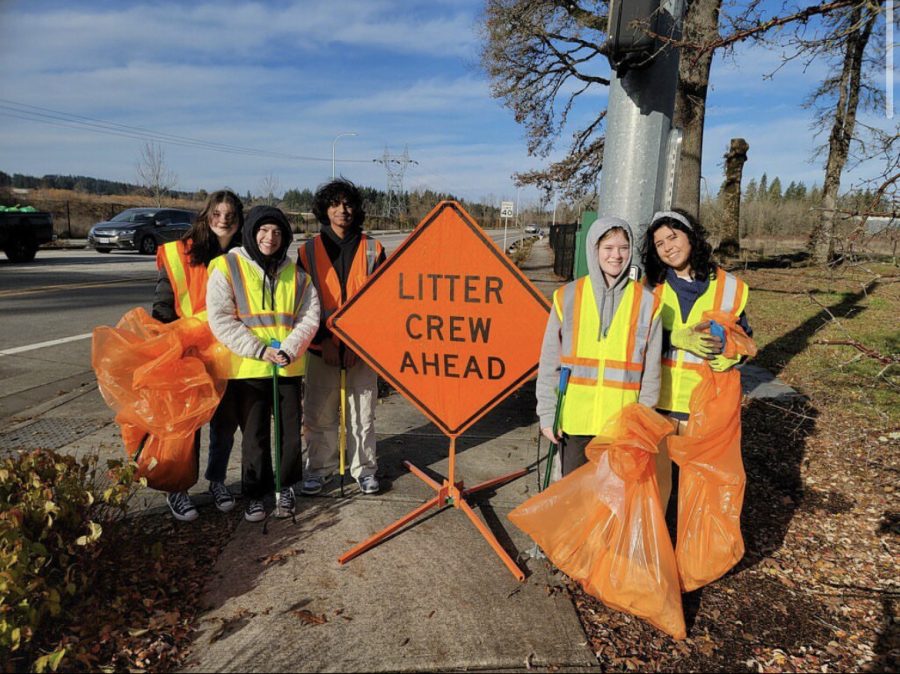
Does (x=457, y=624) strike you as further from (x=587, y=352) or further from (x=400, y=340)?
(x=400, y=340)

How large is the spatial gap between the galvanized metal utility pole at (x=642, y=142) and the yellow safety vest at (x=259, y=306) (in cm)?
232

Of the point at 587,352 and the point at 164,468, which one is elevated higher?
the point at 587,352

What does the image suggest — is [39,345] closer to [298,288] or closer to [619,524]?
[298,288]

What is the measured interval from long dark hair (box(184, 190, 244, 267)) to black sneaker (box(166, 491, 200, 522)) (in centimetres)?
138

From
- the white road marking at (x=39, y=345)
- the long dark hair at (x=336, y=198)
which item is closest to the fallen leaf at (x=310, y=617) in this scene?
the long dark hair at (x=336, y=198)

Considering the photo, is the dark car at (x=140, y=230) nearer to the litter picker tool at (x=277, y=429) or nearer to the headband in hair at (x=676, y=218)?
the litter picker tool at (x=277, y=429)

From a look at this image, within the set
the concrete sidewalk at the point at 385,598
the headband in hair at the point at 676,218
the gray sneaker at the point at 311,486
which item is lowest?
the concrete sidewalk at the point at 385,598

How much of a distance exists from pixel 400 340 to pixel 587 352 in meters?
1.19

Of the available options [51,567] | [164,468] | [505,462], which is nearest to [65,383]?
[164,468]

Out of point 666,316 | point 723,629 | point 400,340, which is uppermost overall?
point 666,316

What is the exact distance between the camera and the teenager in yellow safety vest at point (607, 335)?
9.29ft

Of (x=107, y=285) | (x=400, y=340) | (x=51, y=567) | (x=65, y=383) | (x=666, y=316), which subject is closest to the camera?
(x=51, y=567)

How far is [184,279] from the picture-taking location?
3.49 meters

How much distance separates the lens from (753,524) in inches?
143
